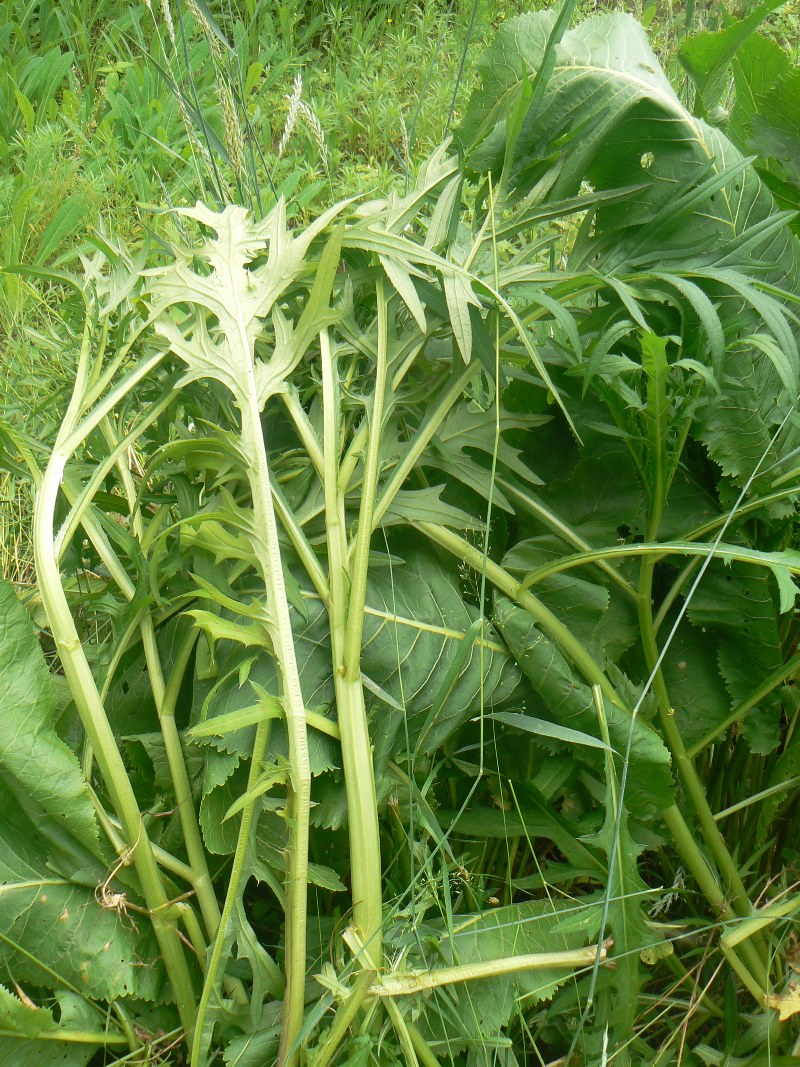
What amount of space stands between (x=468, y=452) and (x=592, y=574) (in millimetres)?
231

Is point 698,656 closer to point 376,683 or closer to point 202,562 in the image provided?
point 376,683

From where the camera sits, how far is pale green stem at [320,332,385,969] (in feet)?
3.48

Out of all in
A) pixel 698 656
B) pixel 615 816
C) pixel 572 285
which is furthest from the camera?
pixel 698 656

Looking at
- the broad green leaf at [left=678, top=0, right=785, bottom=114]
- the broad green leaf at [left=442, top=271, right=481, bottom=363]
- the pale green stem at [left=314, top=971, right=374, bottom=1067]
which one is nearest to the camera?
the pale green stem at [left=314, top=971, right=374, bottom=1067]

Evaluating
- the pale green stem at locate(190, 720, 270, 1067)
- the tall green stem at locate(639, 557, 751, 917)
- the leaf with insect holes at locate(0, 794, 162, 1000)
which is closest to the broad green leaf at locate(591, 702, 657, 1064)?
the tall green stem at locate(639, 557, 751, 917)

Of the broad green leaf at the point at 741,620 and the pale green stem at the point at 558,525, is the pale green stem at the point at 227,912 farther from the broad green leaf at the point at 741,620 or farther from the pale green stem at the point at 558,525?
the broad green leaf at the point at 741,620

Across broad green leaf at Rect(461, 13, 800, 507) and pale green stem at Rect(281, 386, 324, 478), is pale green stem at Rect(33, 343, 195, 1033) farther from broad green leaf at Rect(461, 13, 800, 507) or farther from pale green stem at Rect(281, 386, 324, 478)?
broad green leaf at Rect(461, 13, 800, 507)

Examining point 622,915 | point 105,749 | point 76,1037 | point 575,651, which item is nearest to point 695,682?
point 575,651

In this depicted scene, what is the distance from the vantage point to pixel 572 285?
118cm

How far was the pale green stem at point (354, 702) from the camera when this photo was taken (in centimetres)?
106

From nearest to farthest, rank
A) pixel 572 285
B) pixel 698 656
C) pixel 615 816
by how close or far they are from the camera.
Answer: pixel 615 816 → pixel 572 285 → pixel 698 656

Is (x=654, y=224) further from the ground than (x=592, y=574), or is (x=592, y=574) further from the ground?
(x=654, y=224)

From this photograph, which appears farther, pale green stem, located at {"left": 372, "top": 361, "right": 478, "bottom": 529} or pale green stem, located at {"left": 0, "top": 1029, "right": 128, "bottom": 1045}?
pale green stem, located at {"left": 372, "top": 361, "right": 478, "bottom": 529}

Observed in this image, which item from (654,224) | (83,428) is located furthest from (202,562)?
(654,224)
